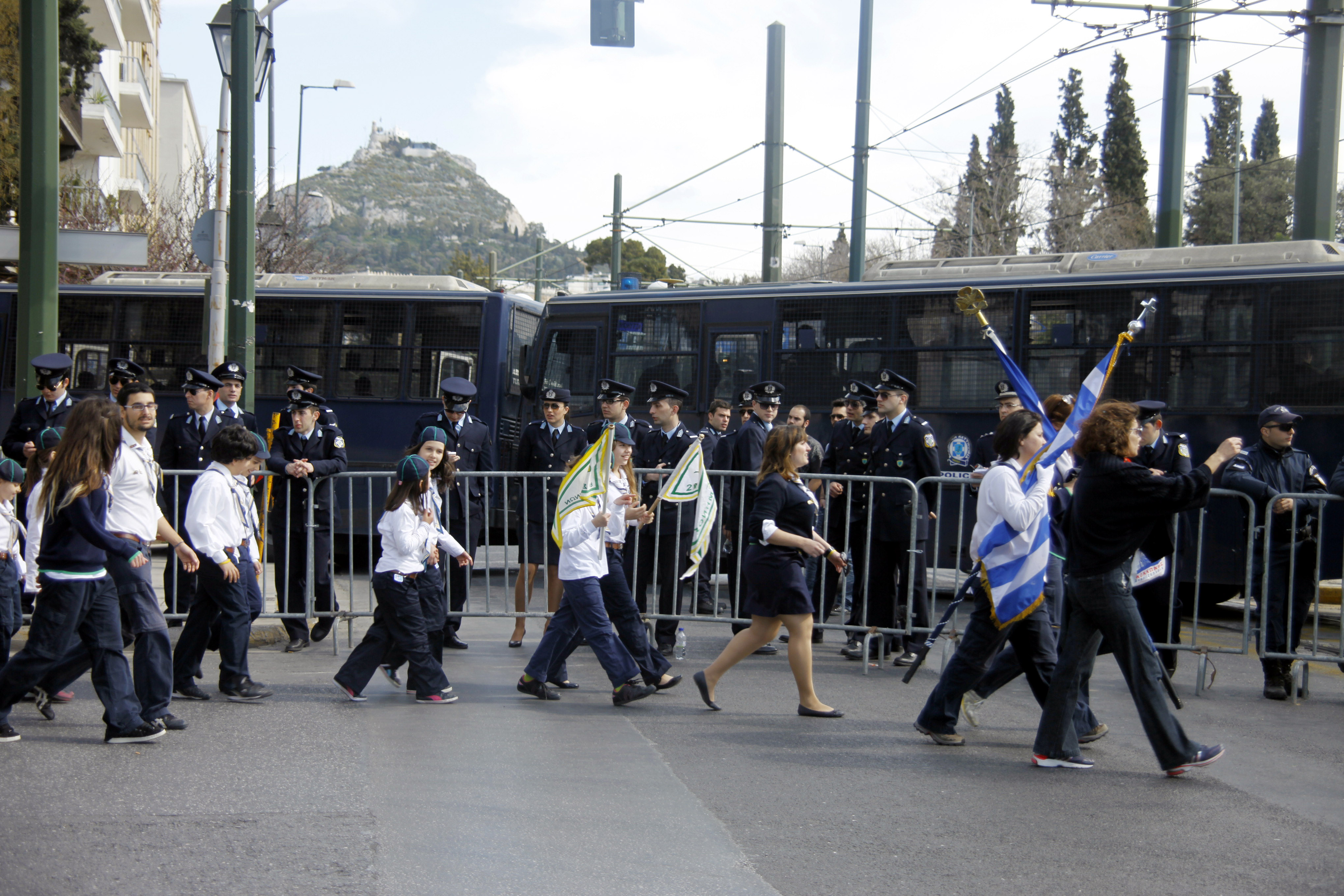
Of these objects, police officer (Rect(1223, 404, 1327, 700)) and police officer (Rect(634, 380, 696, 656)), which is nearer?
police officer (Rect(1223, 404, 1327, 700))

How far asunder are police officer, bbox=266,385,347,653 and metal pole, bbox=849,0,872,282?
11.4 m

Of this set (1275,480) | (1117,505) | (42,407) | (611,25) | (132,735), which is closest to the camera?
(1117,505)

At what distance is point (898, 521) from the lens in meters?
8.56

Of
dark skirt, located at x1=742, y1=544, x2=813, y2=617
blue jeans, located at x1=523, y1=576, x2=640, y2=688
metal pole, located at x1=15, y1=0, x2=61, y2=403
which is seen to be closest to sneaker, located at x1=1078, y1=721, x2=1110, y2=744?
dark skirt, located at x1=742, y1=544, x2=813, y2=617

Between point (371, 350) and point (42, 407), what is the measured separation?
536 cm

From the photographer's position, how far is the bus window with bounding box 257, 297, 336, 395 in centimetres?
1479

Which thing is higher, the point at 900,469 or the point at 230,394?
the point at 230,394

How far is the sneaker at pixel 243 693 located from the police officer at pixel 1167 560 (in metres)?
5.15

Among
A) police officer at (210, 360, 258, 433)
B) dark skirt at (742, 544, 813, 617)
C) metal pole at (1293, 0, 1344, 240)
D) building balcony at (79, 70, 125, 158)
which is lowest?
dark skirt at (742, 544, 813, 617)

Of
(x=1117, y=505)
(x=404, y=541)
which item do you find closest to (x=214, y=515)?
(x=404, y=541)

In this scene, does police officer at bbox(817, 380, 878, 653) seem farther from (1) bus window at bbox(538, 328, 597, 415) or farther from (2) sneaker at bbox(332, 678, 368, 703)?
(1) bus window at bbox(538, 328, 597, 415)

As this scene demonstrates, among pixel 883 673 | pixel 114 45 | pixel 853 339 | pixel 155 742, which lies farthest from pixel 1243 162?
pixel 155 742

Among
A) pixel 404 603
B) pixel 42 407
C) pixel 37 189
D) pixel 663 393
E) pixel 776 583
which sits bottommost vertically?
pixel 404 603

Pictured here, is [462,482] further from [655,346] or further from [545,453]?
[655,346]
